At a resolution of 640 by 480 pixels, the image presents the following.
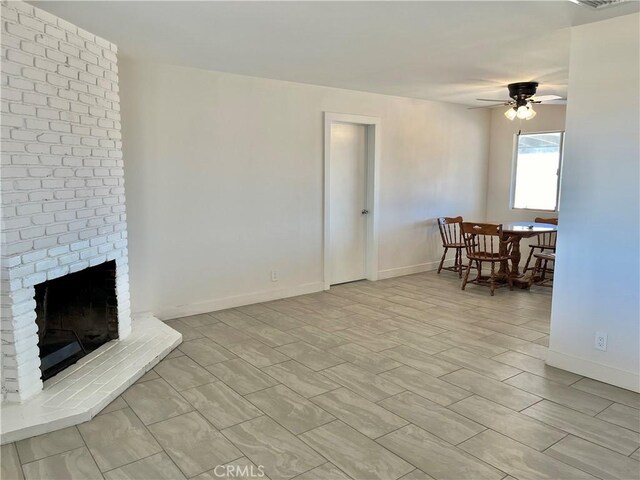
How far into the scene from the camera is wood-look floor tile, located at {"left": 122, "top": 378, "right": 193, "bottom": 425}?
2672mm

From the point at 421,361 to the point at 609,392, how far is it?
124 centimetres

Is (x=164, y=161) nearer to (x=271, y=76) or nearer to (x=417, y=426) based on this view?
(x=271, y=76)

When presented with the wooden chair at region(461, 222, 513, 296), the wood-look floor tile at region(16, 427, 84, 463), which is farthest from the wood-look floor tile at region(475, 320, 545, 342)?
the wood-look floor tile at region(16, 427, 84, 463)

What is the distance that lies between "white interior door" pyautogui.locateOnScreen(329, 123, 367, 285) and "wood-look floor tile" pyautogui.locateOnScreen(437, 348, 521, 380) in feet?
7.65

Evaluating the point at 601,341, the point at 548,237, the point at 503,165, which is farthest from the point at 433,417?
the point at 503,165

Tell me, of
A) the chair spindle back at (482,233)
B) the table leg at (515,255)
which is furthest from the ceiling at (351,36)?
the table leg at (515,255)

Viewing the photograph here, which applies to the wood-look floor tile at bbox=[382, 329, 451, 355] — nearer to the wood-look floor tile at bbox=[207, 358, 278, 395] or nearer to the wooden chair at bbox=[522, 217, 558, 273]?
the wood-look floor tile at bbox=[207, 358, 278, 395]

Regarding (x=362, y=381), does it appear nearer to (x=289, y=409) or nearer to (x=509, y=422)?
(x=289, y=409)

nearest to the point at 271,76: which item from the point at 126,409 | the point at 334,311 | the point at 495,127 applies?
the point at 334,311

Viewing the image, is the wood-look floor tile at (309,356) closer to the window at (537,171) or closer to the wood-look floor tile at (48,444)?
the wood-look floor tile at (48,444)

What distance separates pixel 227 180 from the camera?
15.2 feet

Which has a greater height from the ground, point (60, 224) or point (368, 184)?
point (368, 184)

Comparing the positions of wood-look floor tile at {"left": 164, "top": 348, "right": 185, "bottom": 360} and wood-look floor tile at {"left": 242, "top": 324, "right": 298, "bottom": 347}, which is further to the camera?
wood-look floor tile at {"left": 242, "top": 324, "right": 298, "bottom": 347}

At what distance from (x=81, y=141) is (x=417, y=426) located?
2.94 metres
